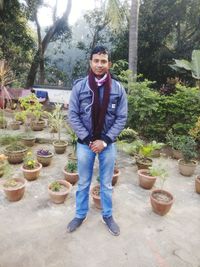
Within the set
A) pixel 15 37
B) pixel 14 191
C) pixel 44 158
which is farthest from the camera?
pixel 15 37

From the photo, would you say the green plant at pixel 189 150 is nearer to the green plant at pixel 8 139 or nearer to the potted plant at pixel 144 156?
the potted plant at pixel 144 156

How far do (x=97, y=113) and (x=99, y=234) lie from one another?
1428 millimetres

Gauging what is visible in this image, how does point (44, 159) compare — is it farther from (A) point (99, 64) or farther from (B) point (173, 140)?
(B) point (173, 140)

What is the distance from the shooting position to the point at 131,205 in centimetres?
379

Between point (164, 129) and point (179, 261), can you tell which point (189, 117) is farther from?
point (179, 261)

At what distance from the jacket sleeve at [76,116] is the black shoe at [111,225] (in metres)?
1.10

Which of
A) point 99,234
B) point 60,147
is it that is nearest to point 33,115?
point 60,147

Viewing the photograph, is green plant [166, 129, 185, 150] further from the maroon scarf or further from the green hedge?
the maroon scarf

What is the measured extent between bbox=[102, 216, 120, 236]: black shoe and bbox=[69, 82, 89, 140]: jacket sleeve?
1099 mm

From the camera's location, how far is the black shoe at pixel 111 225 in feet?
10.2

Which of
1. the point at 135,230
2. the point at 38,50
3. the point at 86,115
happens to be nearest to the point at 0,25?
the point at 38,50

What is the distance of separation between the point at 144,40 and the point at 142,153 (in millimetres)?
8824

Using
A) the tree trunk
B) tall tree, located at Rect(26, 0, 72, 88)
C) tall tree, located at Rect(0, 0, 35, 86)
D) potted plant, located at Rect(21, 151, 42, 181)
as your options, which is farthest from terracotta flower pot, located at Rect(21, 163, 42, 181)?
tall tree, located at Rect(26, 0, 72, 88)

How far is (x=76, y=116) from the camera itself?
2.90 metres
